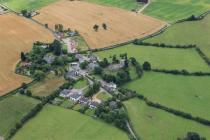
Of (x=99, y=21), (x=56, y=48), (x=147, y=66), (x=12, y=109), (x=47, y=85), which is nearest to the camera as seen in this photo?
(x=12, y=109)

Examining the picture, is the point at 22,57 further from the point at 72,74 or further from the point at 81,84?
the point at 81,84

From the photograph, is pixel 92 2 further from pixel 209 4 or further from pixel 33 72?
pixel 33 72

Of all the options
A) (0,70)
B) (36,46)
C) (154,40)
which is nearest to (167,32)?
(154,40)

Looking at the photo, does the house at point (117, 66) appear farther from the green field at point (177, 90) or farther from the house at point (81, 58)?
the house at point (81, 58)

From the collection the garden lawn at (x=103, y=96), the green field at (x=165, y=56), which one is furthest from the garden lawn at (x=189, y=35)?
the garden lawn at (x=103, y=96)

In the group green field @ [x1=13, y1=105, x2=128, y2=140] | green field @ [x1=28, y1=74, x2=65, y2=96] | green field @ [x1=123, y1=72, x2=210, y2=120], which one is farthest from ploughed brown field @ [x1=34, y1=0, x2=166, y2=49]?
green field @ [x1=13, y1=105, x2=128, y2=140]

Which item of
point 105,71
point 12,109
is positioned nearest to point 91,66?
point 105,71
